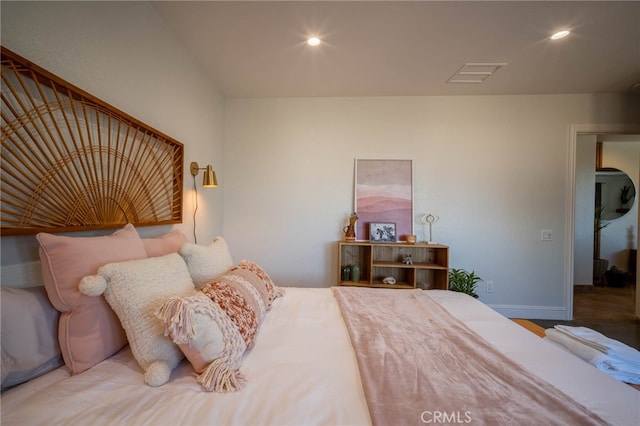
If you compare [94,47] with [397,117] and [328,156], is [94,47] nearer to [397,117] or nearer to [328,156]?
[328,156]

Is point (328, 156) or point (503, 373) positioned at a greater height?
point (328, 156)

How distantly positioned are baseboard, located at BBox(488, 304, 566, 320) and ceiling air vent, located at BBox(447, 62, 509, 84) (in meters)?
2.43

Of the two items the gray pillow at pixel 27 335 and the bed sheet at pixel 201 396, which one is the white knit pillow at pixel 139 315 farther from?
the gray pillow at pixel 27 335

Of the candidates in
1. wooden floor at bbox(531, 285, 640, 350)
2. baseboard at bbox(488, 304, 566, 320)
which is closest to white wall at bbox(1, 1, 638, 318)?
baseboard at bbox(488, 304, 566, 320)

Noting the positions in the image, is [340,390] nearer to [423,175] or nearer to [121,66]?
[121,66]

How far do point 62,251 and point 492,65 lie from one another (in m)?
3.12

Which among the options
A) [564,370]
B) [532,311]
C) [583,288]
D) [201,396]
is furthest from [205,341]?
[583,288]

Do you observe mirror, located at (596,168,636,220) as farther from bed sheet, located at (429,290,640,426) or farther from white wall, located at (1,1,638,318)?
bed sheet, located at (429,290,640,426)

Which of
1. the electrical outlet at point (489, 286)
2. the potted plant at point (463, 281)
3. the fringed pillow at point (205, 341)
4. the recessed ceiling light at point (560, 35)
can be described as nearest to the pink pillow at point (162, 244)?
the fringed pillow at point (205, 341)

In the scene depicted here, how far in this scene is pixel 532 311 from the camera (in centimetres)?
271

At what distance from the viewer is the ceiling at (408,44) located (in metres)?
1.55

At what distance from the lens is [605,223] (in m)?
4.49

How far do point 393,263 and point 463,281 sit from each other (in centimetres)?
74

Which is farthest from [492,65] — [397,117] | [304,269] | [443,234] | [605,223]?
[605,223]
